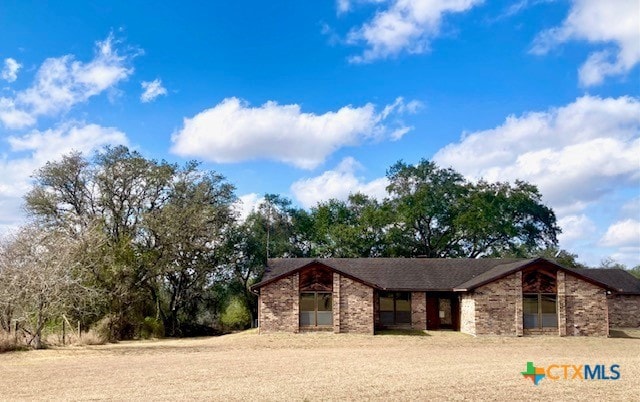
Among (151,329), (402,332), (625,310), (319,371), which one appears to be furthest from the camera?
(151,329)

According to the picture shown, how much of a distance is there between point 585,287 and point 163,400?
86.3 feet

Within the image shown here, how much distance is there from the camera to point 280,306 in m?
32.5

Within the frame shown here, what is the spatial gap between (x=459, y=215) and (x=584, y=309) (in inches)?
882

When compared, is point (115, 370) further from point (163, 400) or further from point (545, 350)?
point (545, 350)

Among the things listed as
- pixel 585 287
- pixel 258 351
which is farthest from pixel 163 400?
pixel 585 287

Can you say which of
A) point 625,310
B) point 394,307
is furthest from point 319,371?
point 625,310

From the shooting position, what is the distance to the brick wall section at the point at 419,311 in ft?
114

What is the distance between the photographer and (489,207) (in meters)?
54.0

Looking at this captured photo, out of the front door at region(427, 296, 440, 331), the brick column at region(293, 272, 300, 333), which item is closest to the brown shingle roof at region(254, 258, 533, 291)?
the front door at region(427, 296, 440, 331)

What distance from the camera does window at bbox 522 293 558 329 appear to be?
106 feet

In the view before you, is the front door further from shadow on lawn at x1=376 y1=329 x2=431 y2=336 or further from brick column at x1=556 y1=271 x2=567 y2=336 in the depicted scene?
brick column at x1=556 y1=271 x2=567 y2=336

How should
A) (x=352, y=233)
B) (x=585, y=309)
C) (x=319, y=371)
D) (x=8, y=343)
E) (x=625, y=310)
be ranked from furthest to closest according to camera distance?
(x=352, y=233) → (x=625, y=310) → (x=585, y=309) → (x=8, y=343) → (x=319, y=371)

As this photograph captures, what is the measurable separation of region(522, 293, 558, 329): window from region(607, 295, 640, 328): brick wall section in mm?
7467

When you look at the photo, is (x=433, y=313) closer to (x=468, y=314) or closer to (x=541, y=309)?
(x=468, y=314)
